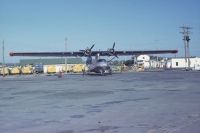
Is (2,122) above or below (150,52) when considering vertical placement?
below

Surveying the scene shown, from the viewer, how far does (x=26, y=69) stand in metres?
81.8

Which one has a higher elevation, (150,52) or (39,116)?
(150,52)

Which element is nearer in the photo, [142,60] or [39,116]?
[39,116]

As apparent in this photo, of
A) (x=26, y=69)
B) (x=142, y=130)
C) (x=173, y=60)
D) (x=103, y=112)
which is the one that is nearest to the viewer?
(x=142, y=130)

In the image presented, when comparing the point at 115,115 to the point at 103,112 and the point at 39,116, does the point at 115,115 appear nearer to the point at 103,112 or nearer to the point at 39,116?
the point at 103,112

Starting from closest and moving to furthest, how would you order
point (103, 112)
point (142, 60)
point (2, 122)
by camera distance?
point (2, 122) → point (103, 112) → point (142, 60)

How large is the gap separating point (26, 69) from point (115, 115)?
7085cm

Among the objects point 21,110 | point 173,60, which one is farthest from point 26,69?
point 21,110

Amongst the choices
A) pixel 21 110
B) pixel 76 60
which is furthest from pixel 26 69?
pixel 76 60

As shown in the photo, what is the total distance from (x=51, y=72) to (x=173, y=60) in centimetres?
5298

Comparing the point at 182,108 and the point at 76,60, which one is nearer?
the point at 182,108

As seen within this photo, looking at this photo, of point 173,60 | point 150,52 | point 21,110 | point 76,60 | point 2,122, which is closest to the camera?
point 2,122

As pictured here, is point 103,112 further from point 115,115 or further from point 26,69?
point 26,69

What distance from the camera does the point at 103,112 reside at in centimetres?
1417
